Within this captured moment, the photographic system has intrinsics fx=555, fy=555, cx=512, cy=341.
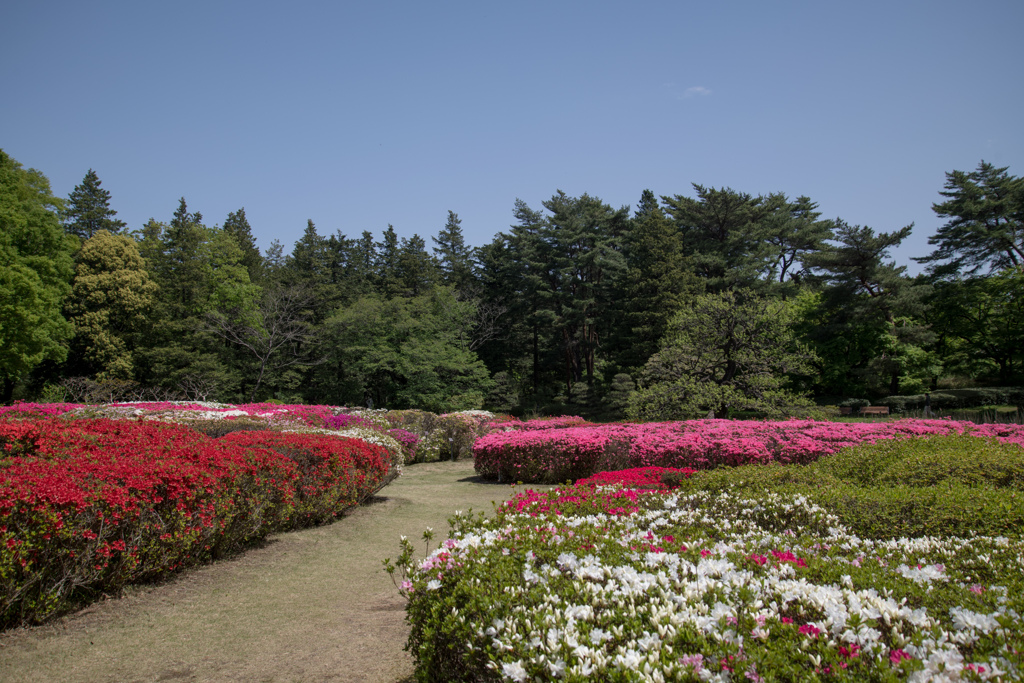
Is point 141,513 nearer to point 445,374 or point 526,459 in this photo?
point 526,459

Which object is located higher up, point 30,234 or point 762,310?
point 30,234

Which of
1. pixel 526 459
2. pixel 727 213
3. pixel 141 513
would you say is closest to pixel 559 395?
pixel 727 213

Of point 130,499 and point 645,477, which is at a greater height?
point 130,499

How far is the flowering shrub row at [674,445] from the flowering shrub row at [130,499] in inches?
164

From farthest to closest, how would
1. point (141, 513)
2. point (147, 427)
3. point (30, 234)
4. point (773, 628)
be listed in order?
point (30, 234)
point (147, 427)
point (141, 513)
point (773, 628)

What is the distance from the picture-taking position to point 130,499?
3998 mm

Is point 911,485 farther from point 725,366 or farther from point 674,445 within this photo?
point 725,366

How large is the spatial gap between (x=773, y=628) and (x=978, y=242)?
3386 centimetres

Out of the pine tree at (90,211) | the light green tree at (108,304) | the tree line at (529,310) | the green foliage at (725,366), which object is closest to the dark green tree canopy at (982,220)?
the tree line at (529,310)

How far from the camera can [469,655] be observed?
6.91ft

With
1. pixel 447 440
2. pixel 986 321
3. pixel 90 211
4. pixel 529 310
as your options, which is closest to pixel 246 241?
pixel 90 211

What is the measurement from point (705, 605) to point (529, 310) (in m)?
35.4

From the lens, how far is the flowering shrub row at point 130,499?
3.48 m

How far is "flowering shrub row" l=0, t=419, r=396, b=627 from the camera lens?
3482 mm
